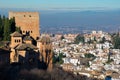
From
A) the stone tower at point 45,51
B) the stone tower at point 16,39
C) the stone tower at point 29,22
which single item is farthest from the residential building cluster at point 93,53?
the stone tower at point 16,39

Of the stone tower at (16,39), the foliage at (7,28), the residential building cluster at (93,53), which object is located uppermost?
the foliage at (7,28)

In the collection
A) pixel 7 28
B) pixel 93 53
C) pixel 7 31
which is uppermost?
pixel 7 28

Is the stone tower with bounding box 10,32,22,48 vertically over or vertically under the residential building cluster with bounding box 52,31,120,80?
over

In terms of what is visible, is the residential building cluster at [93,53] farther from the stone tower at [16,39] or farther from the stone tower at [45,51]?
the stone tower at [16,39]

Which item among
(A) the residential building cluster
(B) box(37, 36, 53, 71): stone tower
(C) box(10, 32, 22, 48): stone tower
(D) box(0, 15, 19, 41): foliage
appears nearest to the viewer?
(C) box(10, 32, 22, 48): stone tower

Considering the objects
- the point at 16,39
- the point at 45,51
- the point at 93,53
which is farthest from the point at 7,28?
the point at 93,53

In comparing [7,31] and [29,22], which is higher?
[29,22]

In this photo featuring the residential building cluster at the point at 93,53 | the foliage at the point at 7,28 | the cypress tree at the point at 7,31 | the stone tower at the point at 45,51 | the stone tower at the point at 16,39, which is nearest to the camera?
the stone tower at the point at 16,39

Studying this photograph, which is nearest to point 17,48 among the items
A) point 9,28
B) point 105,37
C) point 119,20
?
point 9,28

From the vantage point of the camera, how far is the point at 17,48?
838 inches

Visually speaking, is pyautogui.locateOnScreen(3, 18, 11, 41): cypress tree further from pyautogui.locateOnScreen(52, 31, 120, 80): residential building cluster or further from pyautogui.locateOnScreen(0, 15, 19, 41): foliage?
pyautogui.locateOnScreen(52, 31, 120, 80): residential building cluster

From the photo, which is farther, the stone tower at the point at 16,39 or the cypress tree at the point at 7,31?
the cypress tree at the point at 7,31

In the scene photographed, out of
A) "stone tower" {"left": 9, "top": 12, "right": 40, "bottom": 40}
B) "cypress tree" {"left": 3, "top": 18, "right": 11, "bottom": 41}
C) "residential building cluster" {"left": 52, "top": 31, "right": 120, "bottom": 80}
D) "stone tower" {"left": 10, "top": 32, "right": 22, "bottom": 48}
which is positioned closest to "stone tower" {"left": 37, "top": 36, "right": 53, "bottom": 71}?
"stone tower" {"left": 10, "top": 32, "right": 22, "bottom": 48}

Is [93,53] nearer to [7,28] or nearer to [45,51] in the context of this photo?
[7,28]
